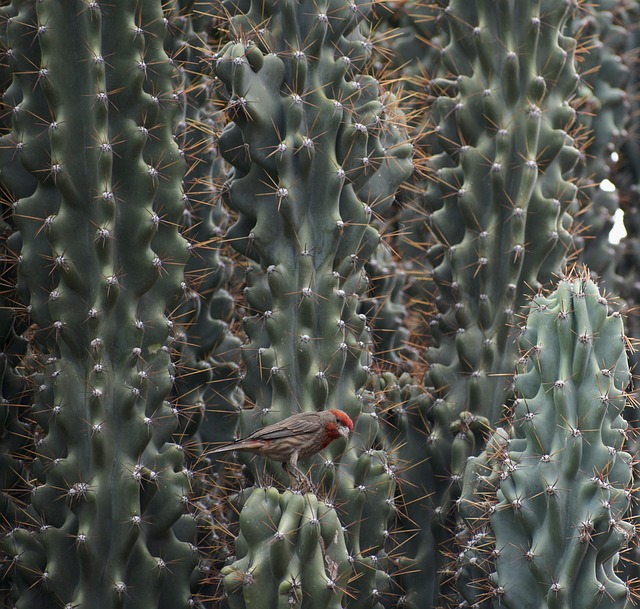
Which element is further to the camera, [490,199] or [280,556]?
[490,199]

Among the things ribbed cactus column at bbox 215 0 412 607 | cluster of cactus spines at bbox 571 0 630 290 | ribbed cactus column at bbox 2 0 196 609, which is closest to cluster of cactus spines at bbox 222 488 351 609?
ribbed cactus column at bbox 215 0 412 607

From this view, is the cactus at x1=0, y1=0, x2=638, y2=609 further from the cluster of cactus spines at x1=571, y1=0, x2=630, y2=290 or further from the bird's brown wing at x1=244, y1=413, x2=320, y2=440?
the cluster of cactus spines at x1=571, y1=0, x2=630, y2=290

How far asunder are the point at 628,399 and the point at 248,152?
223 centimetres

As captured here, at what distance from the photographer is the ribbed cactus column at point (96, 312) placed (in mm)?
5180

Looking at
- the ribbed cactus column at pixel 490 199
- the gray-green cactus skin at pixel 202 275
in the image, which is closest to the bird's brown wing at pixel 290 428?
the gray-green cactus skin at pixel 202 275

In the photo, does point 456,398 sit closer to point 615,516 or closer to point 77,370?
point 615,516

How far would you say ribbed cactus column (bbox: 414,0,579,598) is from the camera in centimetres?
624

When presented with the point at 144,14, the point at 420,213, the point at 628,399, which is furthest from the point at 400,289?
the point at 144,14

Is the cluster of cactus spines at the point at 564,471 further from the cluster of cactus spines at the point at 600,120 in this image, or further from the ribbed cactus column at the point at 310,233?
the cluster of cactus spines at the point at 600,120

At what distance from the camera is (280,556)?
4523 millimetres

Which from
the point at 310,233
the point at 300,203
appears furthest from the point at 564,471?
the point at 300,203

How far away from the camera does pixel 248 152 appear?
5461 mm

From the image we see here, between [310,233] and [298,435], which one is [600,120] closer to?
[310,233]

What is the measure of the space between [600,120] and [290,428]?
4.25m
